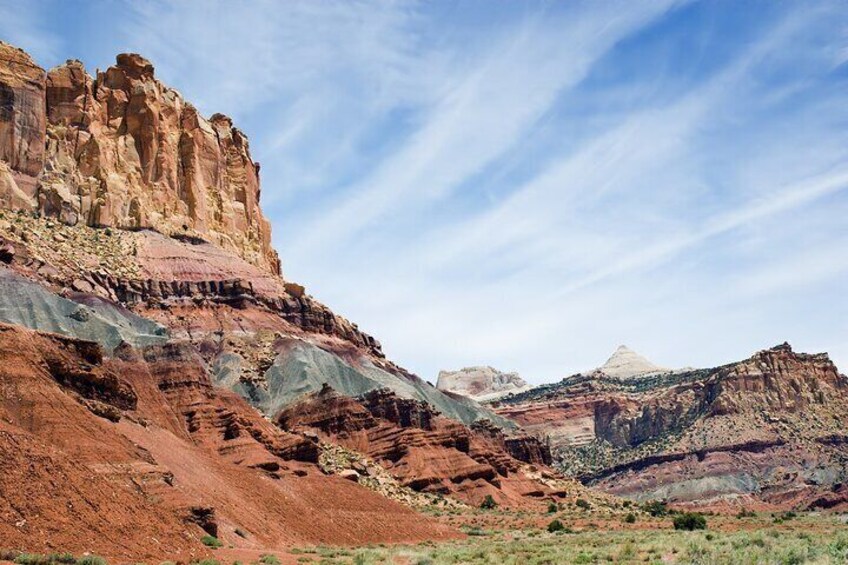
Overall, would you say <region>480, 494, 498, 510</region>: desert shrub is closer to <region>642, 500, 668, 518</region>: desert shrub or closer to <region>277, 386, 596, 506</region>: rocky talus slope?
<region>277, 386, 596, 506</region>: rocky talus slope

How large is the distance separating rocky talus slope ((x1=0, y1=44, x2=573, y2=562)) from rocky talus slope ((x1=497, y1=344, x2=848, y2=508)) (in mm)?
30160

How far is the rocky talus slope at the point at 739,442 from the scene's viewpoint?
140125 mm

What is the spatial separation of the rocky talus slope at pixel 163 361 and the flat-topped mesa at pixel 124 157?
0.92ft

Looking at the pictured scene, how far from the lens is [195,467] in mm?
51281

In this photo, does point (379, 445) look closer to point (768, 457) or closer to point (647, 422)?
point (768, 457)

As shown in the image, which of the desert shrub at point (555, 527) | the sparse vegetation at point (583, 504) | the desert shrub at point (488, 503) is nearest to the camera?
the desert shrub at point (555, 527)

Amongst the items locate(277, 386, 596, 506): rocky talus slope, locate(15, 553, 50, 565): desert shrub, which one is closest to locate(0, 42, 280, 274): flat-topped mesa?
locate(277, 386, 596, 506): rocky talus slope

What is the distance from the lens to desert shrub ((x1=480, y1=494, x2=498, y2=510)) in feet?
279

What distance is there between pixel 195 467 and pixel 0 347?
1222 centimetres

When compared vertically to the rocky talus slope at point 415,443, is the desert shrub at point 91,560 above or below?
below

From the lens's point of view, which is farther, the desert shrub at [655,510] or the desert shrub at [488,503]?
the desert shrub at [655,510]

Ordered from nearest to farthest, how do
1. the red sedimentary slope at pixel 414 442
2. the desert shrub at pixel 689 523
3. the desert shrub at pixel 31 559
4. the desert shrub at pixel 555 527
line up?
the desert shrub at pixel 31 559, the desert shrub at pixel 555 527, the desert shrub at pixel 689 523, the red sedimentary slope at pixel 414 442

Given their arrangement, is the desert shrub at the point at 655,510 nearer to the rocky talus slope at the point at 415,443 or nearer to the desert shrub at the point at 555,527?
the rocky talus slope at the point at 415,443

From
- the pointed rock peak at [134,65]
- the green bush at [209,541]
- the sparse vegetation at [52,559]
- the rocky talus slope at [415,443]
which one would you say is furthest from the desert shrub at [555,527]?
the pointed rock peak at [134,65]
